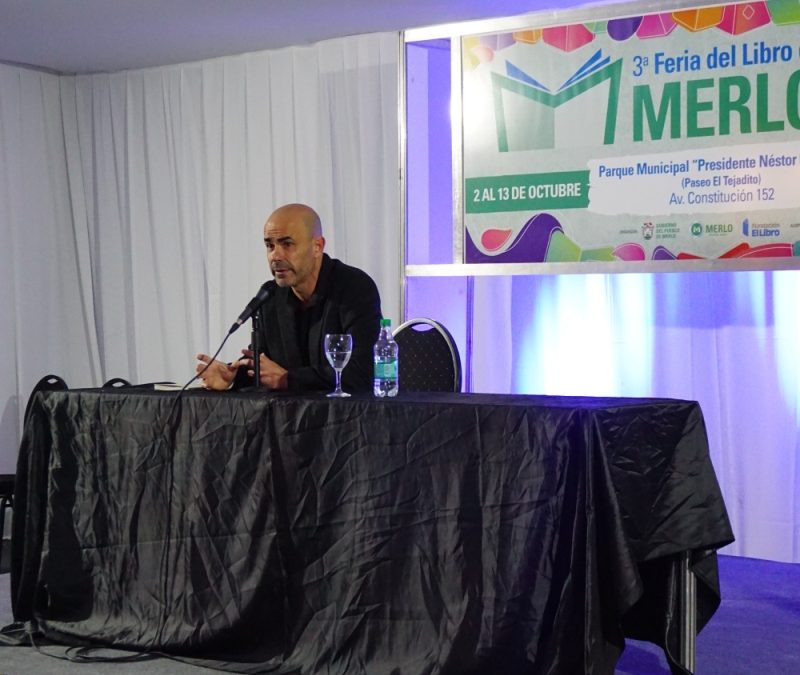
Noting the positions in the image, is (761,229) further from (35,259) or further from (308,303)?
(35,259)

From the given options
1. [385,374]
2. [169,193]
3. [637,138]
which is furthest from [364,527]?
[169,193]

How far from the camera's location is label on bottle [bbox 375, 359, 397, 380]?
291 centimetres

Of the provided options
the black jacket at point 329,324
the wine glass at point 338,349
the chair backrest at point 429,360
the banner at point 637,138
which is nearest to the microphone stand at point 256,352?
the black jacket at point 329,324

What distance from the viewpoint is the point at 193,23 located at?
17.2 feet

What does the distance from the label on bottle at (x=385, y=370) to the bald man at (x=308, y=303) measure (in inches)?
10.7

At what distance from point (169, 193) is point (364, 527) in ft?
12.9

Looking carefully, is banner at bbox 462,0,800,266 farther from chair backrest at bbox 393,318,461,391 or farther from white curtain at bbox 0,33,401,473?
white curtain at bbox 0,33,401,473

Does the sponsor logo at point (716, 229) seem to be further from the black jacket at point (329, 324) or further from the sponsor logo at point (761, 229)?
the black jacket at point (329, 324)

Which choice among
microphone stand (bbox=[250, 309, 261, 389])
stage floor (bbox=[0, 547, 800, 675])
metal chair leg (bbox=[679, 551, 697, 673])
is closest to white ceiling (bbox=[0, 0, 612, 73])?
microphone stand (bbox=[250, 309, 261, 389])

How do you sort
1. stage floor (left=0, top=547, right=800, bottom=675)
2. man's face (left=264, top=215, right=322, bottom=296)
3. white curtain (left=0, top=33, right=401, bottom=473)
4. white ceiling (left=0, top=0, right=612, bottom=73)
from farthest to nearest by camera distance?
white curtain (left=0, top=33, right=401, bottom=473) → white ceiling (left=0, top=0, right=612, bottom=73) → man's face (left=264, top=215, right=322, bottom=296) → stage floor (left=0, top=547, right=800, bottom=675)

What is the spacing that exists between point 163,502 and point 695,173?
2.29 meters

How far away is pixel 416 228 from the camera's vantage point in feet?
17.8

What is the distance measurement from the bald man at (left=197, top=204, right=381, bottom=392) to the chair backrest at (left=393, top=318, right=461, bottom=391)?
43 cm

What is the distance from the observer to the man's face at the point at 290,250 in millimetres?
3326
